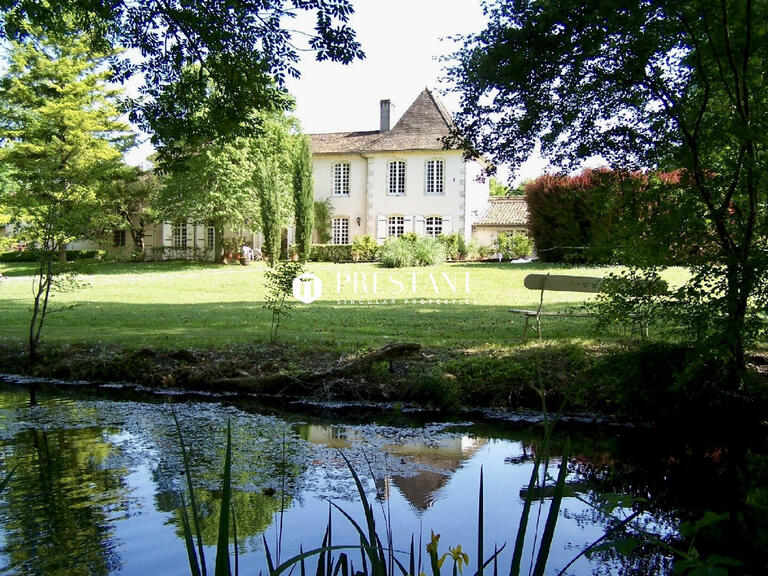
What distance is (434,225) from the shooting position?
109ft

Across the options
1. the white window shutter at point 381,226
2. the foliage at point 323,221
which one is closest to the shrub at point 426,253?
the white window shutter at point 381,226

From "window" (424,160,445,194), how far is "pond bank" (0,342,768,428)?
25.0 m

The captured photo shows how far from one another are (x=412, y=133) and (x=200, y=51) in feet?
86.0

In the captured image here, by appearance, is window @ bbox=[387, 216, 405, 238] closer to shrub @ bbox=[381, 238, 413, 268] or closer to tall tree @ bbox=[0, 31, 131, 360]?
shrub @ bbox=[381, 238, 413, 268]

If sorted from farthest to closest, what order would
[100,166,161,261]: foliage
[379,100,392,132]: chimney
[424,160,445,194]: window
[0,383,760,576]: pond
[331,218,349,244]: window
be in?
[379,100,392,132]: chimney < [331,218,349,244]: window < [424,160,445,194]: window < [100,166,161,261]: foliage < [0,383,760,576]: pond

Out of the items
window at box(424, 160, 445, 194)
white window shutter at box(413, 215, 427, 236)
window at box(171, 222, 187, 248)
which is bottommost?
window at box(171, 222, 187, 248)

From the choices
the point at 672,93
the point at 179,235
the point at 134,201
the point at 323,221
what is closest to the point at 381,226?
the point at 323,221

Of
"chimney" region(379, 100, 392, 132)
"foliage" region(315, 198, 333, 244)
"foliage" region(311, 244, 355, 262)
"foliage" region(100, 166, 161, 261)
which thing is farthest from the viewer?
"chimney" region(379, 100, 392, 132)

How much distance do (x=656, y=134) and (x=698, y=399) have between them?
2.24 meters

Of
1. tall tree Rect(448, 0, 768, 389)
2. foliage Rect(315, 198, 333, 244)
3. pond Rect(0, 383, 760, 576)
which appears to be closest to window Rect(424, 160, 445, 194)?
foliage Rect(315, 198, 333, 244)

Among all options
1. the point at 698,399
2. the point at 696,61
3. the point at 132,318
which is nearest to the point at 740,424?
the point at 698,399

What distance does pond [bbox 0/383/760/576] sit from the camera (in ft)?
12.2

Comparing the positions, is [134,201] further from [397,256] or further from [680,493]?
[680,493]

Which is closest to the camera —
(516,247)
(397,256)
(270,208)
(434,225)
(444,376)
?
(444,376)
